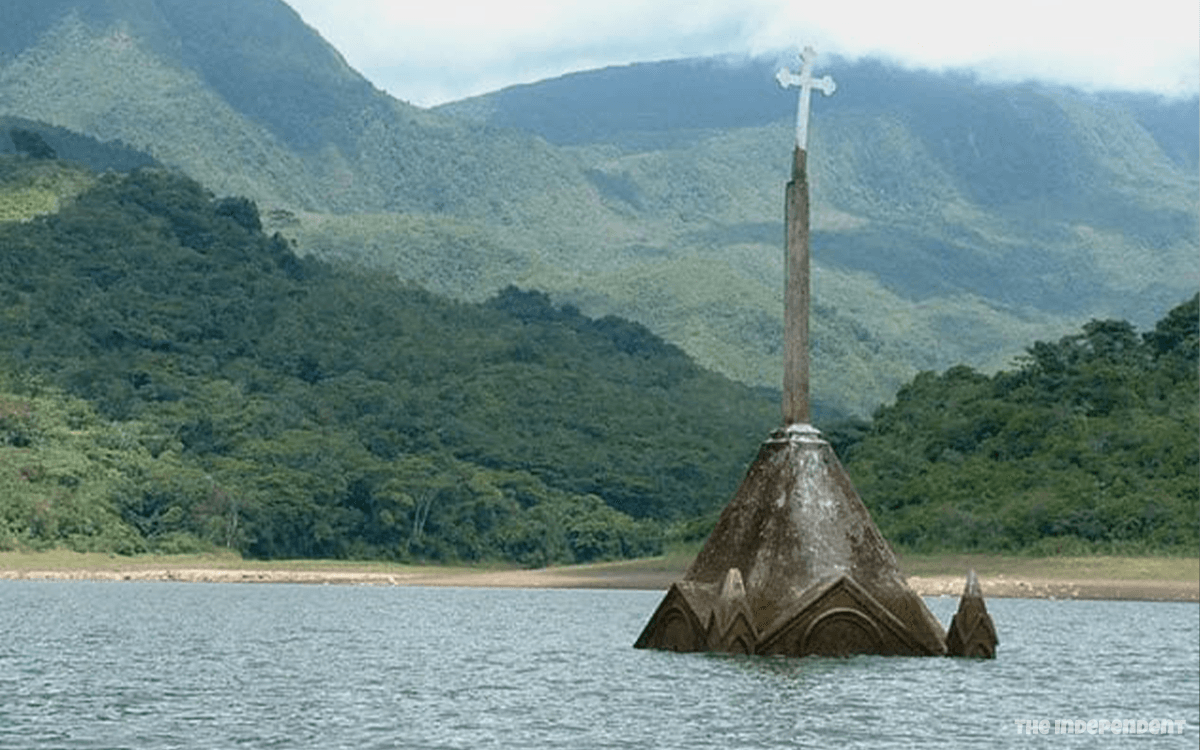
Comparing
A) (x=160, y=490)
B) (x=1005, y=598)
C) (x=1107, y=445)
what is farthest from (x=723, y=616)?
(x=160, y=490)

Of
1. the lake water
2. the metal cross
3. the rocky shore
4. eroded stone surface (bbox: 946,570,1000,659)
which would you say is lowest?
the lake water

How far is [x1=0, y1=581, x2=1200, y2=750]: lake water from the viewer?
1767 inches

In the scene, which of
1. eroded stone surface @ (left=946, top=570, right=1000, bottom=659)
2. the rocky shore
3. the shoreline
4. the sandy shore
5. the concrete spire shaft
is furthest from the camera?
the shoreline

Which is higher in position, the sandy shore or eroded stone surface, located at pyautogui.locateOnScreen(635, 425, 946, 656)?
the sandy shore

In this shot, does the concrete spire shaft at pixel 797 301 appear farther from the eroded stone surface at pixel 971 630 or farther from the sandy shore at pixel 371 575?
the sandy shore at pixel 371 575

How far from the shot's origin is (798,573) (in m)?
53.4

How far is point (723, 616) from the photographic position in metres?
53.5

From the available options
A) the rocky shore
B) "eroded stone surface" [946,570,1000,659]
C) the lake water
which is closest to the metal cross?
"eroded stone surface" [946,570,1000,659]

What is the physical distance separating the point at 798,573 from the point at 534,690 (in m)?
8.31

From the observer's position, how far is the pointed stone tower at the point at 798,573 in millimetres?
53438

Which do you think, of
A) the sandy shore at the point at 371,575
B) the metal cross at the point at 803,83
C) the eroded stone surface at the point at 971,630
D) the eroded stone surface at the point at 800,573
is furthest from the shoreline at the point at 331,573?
the eroded stone surface at the point at 800,573

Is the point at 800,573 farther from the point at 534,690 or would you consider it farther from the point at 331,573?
the point at 331,573

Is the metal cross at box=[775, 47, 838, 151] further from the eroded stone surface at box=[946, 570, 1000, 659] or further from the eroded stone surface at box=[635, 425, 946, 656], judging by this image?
the eroded stone surface at box=[946, 570, 1000, 659]

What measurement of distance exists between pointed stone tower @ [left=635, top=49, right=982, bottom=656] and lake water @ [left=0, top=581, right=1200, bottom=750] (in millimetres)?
666
